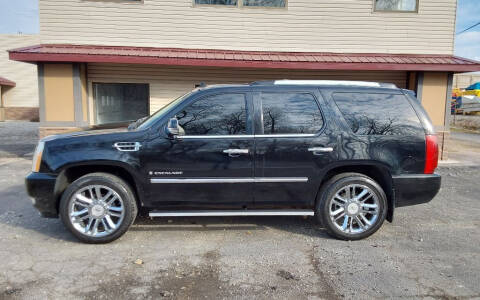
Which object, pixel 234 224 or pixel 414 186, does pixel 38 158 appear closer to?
pixel 234 224

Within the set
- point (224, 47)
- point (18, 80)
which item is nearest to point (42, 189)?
point (224, 47)

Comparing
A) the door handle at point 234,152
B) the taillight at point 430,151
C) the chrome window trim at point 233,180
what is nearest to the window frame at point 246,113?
the door handle at point 234,152

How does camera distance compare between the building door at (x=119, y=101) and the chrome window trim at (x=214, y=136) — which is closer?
the chrome window trim at (x=214, y=136)

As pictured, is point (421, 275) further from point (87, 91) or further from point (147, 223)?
point (87, 91)

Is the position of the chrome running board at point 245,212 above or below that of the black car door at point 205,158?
below

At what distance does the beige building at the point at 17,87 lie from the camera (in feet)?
89.5

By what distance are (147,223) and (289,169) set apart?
215 cm

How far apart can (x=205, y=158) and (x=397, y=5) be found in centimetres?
973

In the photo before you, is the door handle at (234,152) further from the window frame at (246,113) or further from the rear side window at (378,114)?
the rear side window at (378,114)

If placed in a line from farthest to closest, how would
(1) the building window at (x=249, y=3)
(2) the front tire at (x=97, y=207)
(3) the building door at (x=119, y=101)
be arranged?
(3) the building door at (x=119, y=101) → (1) the building window at (x=249, y=3) → (2) the front tire at (x=97, y=207)

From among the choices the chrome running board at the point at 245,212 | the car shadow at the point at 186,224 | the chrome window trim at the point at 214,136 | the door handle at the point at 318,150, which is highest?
the chrome window trim at the point at 214,136

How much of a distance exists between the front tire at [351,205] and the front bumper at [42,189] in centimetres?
320

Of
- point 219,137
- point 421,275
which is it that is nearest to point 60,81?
point 219,137

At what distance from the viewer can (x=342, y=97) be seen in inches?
165
